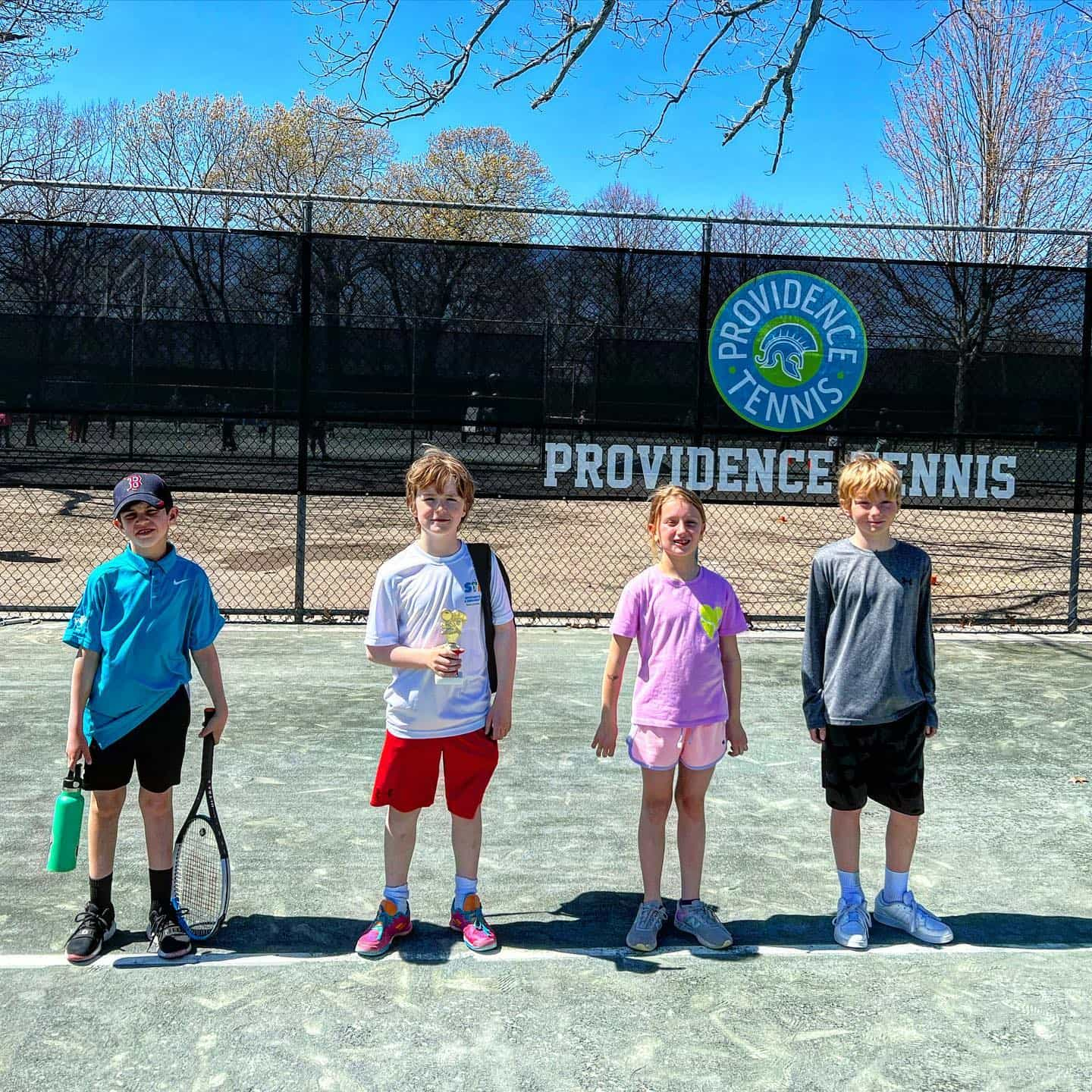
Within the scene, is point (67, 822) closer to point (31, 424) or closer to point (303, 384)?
point (303, 384)

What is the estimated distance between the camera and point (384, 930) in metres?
3.32

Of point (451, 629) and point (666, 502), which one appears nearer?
point (451, 629)

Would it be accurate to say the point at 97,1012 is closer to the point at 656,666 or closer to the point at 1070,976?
the point at 656,666

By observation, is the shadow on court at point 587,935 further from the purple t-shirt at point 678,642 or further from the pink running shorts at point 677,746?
the purple t-shirt at point 678,642

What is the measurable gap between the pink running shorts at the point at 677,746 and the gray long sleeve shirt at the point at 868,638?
0.33 meters

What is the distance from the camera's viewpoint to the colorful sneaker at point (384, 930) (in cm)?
328

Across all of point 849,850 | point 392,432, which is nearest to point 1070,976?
point 849,850

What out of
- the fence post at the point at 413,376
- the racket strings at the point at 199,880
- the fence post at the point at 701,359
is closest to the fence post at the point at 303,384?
the fence post at the point at 413,376

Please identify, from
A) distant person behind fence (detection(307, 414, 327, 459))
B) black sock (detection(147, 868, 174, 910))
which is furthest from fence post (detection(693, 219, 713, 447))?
black sock (detection(147, 868, 174, 910))

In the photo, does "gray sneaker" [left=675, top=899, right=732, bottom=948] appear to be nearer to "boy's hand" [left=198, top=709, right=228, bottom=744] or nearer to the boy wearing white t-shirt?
the boy wearing white t-shirt

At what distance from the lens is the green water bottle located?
322 cm

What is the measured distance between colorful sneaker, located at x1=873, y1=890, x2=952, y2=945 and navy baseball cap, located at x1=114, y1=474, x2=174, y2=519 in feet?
8.69

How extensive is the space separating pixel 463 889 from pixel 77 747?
1233 millimetres

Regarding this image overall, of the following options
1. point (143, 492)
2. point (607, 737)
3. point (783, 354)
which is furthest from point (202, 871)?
point (783, 354)
